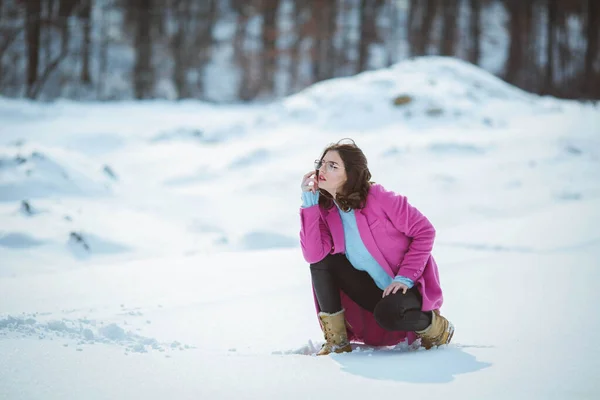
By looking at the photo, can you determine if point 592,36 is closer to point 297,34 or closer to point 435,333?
point 297,34

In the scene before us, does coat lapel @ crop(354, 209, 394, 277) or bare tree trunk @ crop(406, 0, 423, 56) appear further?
bare tree trunk @ crop(406, 0, 423, 56)

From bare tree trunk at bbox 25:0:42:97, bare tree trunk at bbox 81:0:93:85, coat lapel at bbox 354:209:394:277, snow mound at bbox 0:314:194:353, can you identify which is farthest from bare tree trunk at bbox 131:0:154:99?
coat lapel at bbox 354:209:394:277

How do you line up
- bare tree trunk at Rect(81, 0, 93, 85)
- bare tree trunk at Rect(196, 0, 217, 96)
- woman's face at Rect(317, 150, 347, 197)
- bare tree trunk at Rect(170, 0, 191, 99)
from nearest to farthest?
woman's face at Rect(317, 150, 347, 197) → bare tree trunk at Rect(81, 0, 93, 85) → bare tree trunk at Rect(170, 0, 191, 99) → bare tree trunk at Rect(196, 0, 217, 96)

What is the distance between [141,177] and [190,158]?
3.68 feet

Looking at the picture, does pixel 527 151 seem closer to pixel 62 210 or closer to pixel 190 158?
pixel 190 158

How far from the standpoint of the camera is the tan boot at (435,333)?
A: 235 cm

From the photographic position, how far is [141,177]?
322 inches

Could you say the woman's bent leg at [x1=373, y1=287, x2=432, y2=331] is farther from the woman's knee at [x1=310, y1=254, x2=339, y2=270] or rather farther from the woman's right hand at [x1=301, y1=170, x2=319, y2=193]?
the woman's right hand at [x1=301, y1=170, x2=319, y2=193]

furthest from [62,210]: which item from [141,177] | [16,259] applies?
[141,177]

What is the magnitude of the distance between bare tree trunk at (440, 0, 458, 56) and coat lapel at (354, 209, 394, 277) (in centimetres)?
1788

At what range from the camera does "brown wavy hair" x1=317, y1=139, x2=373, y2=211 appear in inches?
91.0

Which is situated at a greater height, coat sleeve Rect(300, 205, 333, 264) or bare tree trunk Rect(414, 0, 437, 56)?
bare tree trunk Rect(414, 0, 437, 56)

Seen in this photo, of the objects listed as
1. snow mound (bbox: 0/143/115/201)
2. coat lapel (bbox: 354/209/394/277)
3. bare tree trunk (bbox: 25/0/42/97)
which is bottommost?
snow mound (bbox: 0/143/115/201)

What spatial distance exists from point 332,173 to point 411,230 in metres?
0.38
